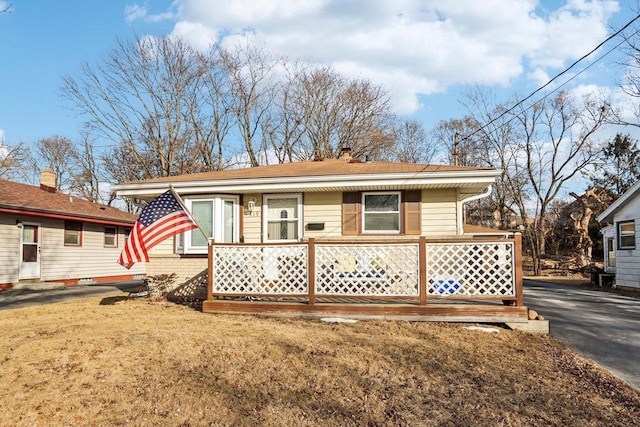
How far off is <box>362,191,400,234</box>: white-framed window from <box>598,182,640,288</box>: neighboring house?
30.7 ft

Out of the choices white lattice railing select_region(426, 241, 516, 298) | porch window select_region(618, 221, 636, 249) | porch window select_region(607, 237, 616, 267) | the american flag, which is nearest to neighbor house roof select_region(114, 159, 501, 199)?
the american flag

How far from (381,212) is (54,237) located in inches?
482

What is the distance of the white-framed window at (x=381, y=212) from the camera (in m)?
9.48

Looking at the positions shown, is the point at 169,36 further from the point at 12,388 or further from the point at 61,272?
the point at 12,388

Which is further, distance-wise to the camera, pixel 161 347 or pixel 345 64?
pixel 345 64

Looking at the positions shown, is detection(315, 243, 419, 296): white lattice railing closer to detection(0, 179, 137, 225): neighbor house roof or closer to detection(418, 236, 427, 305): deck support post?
detection(418, 236, 427, 305): deck support post

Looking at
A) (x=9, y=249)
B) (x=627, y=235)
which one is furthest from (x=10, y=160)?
(x=627, y=235)

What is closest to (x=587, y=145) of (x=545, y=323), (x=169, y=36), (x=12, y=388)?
(x=545, y=323)

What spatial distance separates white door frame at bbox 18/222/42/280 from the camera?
1346 centimetres

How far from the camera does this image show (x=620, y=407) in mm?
3537

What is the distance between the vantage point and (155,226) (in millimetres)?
7438

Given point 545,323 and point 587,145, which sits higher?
point 587,145

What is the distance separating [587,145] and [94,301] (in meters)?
27.5

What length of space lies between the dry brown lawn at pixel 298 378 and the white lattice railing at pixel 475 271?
0.65 metres
